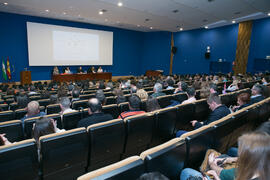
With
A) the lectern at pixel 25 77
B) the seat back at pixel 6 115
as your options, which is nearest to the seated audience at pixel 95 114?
the seat back at pixel 6 115

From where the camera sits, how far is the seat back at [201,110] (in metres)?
3.29

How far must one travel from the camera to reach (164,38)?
16.8 metres

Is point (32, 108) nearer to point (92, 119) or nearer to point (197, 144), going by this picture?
point (92, 119)

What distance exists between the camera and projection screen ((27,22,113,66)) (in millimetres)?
11852

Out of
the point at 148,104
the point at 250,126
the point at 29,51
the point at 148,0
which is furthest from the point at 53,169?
the point at 29,51


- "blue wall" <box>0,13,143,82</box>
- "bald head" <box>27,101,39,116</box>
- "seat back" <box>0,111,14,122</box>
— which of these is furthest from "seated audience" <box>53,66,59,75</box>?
"bald head" <box>27,101,39,116</box>

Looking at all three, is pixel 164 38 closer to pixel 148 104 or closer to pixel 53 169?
pixel 148 104

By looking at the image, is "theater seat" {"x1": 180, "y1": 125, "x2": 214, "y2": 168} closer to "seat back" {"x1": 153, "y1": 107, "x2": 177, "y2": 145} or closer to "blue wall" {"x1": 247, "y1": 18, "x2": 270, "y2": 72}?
"seat back" {"x1": 153, "y1": 107, "x2": 177, "y2": 145}

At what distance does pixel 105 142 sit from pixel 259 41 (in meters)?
12.6

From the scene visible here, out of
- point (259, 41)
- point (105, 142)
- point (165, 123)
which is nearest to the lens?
point (105, 142)

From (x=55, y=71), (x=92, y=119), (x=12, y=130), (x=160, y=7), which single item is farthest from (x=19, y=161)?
(x=55, y=71)

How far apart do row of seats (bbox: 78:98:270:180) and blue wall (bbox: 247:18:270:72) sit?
10794 millimetres

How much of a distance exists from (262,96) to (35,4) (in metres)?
9.82

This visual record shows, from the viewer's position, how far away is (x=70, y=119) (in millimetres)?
2795
